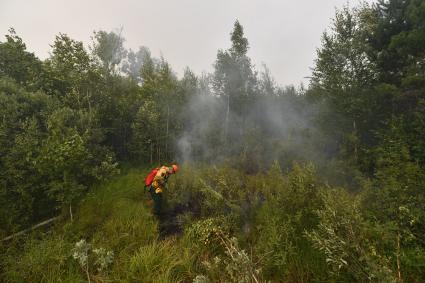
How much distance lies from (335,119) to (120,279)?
10.7 meters

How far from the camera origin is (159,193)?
704cm

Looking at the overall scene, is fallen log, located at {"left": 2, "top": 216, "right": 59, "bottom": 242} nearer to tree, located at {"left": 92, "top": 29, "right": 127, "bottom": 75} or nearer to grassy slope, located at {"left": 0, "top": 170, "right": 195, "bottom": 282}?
grassy slope, located at {"left": 0, "top": 170, "right": 195, "bottom": 282}

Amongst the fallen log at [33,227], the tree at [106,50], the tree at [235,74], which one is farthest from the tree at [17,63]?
the tree at [235,74]

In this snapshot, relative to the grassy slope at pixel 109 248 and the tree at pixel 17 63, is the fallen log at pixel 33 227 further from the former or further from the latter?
the tree at pixel 17 63

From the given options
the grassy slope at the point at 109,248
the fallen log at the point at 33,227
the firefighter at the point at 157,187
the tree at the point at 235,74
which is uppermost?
the tree at the point at 235,74

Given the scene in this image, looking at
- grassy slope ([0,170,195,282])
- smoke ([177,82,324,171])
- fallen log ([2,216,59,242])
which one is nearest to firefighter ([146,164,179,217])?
grassy slope ([0,170,195,282])

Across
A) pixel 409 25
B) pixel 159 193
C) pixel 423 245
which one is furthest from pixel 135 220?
pixel 409 25

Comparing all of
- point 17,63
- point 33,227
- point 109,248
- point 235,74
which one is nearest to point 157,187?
point 109,248

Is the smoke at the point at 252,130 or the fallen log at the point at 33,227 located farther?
the smoke at the point at 252,130

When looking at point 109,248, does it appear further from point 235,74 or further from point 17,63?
point 235,74

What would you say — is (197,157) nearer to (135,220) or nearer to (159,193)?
(159,193)

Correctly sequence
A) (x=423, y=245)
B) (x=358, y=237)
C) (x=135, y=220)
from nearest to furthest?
(x=358, y=237)
(x=423, y=245)
(x=135, y=220)

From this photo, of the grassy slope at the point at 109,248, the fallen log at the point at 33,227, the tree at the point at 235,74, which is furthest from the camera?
the tree at the point at 235,74

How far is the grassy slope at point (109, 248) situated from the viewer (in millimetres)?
4453
